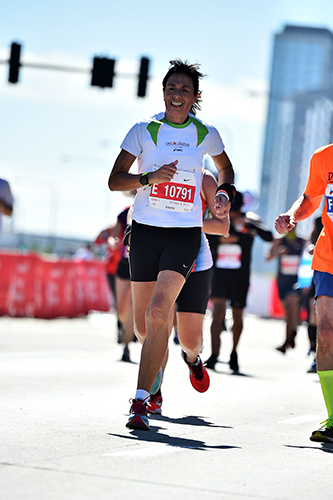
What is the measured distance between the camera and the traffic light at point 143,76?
2183 cm

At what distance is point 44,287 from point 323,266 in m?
14.1

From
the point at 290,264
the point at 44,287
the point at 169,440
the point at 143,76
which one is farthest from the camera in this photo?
the point at 143,76

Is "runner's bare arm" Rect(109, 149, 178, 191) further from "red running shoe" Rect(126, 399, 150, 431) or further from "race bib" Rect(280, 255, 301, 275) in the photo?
"race bib" Rect(280, 255, 301, 275)

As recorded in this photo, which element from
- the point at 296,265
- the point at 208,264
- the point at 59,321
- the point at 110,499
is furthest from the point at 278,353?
the point at 110,499

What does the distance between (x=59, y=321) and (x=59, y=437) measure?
14.4 metres

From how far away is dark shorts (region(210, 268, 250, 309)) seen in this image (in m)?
11.6

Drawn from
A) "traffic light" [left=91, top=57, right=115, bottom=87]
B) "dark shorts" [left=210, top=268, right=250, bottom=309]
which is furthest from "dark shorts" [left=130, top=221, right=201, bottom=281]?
"traffic light" [left=91, top=57, right=115, bottom=87]

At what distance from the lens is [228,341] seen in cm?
1786

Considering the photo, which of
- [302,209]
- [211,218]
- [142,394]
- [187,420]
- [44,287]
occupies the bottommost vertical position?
[44,287]

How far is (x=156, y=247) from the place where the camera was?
251 inches

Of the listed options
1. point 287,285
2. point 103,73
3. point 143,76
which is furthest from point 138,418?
point 143,76

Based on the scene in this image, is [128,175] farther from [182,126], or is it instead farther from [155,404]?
[155,404]

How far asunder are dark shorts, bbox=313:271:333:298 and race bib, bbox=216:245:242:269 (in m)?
5.37

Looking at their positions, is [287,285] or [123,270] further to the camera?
[287,285]
